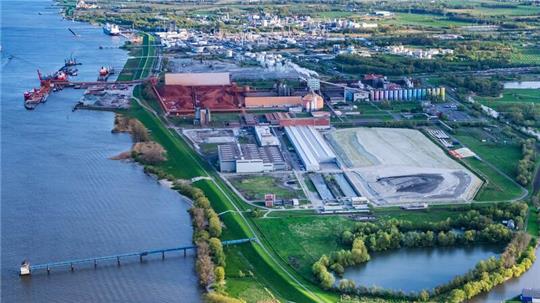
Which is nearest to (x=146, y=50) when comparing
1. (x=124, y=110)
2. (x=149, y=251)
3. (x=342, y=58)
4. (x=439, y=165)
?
(x=342, y=58)

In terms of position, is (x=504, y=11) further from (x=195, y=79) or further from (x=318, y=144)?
(x=318, y=144)

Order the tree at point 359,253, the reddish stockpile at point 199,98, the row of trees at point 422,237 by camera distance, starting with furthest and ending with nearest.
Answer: the reddish stockpile at point 199,98
the row of trees at point 422,237
the tree at point 359,253

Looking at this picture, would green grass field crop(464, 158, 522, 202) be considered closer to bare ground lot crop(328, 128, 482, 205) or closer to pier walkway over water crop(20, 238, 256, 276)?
bare ground lot crop(328, 128, 482, 205)

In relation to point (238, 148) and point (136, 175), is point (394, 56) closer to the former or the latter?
point (238, 148)

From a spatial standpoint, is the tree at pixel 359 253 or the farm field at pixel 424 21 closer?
the tree at pixel 359 253

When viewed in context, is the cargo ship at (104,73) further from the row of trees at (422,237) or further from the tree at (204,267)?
the row of trees at (422,237)

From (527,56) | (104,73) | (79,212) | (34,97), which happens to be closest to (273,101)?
(34,97)

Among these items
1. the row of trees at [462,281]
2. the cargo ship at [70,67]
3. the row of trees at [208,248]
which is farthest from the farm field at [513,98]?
the cargo ship at [70,67]

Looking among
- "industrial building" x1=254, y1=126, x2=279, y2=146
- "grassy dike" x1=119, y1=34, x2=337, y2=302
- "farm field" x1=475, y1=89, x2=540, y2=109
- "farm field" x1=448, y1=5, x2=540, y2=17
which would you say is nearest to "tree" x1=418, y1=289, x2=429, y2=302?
"grassy dike" x1=119, y1=34, x2=337, y2=302
